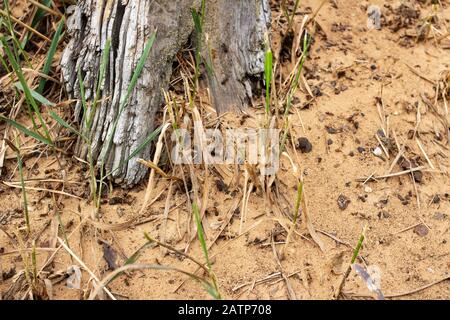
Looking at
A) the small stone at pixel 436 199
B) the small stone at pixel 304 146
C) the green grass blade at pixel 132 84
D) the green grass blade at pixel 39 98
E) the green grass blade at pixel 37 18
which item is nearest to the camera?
the green grass blade at pixel 132 84

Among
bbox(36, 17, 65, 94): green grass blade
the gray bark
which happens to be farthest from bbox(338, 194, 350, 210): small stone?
bbox(36, 17, 65, 94): green grass blade

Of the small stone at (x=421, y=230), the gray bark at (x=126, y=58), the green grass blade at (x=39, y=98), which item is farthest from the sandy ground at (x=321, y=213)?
the green grass blade at (x=39, y=98)

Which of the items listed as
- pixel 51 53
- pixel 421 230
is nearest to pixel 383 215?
pixel 421 230

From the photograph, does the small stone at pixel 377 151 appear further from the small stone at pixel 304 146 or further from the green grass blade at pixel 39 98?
the green grass blade at pixel 39 98

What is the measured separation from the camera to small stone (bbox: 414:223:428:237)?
7.08 feet

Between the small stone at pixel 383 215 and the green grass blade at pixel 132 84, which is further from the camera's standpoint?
the small stone at pixel 383 215

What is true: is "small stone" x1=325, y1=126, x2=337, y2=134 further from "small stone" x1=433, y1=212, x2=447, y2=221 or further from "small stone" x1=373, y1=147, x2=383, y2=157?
"small stone" x1=433, y1=212, x2=447, y2=221

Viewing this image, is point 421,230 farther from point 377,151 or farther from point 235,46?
point 235,46

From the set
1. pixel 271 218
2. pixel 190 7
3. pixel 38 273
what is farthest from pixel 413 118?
pixel 38 273

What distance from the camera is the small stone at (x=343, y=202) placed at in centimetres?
221

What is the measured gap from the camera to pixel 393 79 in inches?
105

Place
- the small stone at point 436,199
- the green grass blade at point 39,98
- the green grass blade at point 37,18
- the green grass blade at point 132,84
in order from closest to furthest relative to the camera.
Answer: the green grass blade at point 132,84 → the green grass blade at point 39,98 → the small stone at point 436,199 → the green grass blade at point 37,18

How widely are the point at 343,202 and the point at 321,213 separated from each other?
4.1 inches

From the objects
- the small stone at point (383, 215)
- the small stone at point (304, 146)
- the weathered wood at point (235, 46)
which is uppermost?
the weathered wood at point (235, 46)
